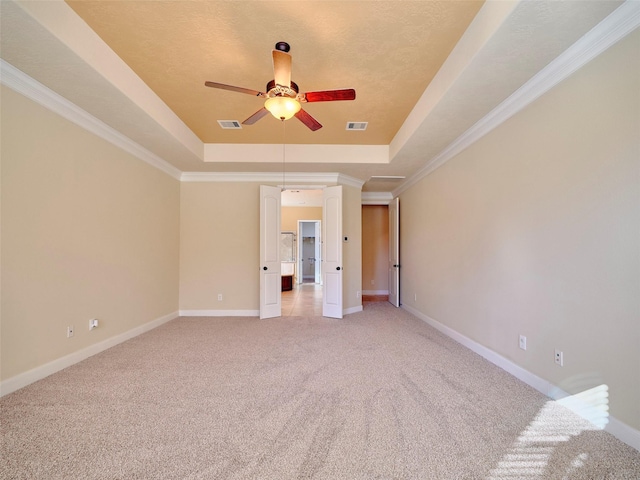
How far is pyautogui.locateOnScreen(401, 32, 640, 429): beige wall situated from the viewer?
1.75 meters

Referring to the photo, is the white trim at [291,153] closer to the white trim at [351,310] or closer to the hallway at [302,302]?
the white trim at [351,310]

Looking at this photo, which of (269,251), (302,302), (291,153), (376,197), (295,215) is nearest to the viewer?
(291,153)

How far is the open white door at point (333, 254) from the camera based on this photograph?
16.9ft

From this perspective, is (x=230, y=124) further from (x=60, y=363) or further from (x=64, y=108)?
(x=60, y=363)

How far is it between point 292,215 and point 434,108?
7632 mm

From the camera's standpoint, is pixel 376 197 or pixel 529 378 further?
pixel 376 197

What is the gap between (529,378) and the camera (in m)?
2.50

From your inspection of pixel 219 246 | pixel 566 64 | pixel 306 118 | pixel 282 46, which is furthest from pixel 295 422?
pixel 219 246

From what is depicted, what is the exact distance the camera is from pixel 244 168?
5027mm

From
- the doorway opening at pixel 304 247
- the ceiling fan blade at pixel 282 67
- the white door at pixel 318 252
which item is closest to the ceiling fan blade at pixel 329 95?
the ceiling fan blade at pixel 282 67

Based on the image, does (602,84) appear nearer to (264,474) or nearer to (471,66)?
(471,66)

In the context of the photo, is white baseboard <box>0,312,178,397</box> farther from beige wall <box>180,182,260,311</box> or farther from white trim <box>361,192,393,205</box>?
white trim <box>361,192,393,205</box>

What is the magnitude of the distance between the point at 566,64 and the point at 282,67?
6.88ft

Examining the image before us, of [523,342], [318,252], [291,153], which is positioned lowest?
[523,342]
